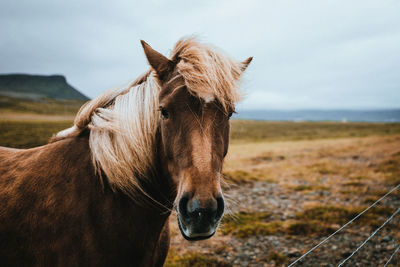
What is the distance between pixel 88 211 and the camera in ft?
6.81

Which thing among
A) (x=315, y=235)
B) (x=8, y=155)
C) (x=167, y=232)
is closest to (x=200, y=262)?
(x=167, y=232)

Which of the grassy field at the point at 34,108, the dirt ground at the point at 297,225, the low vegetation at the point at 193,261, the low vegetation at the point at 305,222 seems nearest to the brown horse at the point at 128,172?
the dirt ground at the point at 297,225

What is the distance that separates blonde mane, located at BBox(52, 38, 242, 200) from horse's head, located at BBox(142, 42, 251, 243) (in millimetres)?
14

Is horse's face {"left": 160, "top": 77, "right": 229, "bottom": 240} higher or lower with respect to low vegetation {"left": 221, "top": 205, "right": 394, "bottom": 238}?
higher

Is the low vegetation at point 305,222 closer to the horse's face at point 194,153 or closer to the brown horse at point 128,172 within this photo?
the brown horse at point 128,172

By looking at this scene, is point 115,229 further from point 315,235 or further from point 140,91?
point 315,235

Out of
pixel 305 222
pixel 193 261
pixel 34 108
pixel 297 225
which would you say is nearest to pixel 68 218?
pixel 193 261

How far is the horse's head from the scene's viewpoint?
168 cm

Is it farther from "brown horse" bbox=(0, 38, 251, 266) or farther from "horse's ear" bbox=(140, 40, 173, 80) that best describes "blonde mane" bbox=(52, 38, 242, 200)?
"horse's ear" bbox=(140, 40, 173, 80)

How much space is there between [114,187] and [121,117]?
724 mm

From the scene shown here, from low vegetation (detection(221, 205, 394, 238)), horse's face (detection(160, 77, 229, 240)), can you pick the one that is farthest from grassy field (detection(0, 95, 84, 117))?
horse's face (detection(160, 77, 229, 240))

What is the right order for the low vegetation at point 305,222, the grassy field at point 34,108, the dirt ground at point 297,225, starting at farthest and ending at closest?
the grassy field at point 34,108 → the low vegetation at point 305,222 → the dirt ground at point 297,225

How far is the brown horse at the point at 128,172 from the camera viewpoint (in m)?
1.98

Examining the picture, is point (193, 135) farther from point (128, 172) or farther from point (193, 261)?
point (193, 261)
